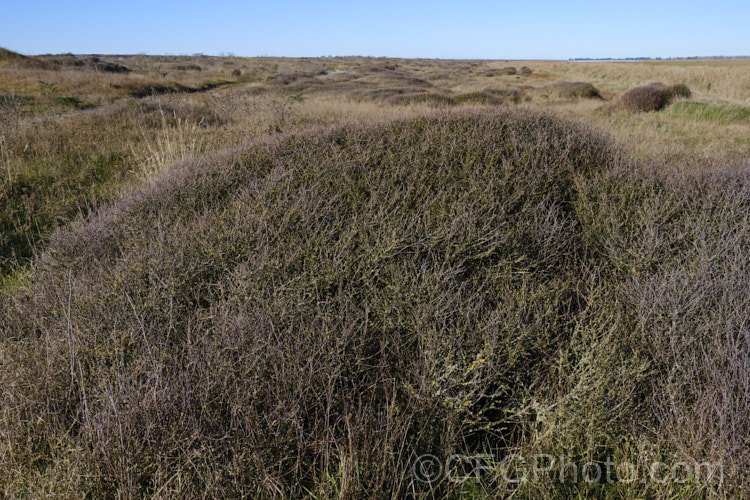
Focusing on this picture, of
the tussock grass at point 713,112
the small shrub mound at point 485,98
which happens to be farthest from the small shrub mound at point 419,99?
the tussock grass at point 713,112

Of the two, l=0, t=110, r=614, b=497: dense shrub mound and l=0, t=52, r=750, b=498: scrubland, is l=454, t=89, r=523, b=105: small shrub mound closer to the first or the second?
l=0, t=52, r=750, b=498: scrubland

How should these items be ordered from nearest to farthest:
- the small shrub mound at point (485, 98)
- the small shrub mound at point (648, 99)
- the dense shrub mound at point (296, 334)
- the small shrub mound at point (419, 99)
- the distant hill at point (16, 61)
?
the dense shrub mound at point (296, 334) → the small shrub mound at point (648, 99) → the small shrub mound at point (419, 99) → the small shrub mound at point (485, 98) → the distant hill at point (16, 61)

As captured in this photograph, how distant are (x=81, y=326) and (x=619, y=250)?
3.34m

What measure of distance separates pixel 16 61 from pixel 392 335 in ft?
112

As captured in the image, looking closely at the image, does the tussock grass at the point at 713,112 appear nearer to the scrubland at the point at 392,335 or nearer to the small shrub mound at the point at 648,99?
the small shrub mound at the point at 648,99

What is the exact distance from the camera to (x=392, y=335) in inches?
91.8

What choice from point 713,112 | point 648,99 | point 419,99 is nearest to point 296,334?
point 713,112

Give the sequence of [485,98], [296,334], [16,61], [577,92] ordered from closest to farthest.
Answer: [296,334]
[485,98]
[577,92]
[16,61]

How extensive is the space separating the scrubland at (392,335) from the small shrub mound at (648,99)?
462 inches

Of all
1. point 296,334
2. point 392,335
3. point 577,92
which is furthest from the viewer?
point 577,92

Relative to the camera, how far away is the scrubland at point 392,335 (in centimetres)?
173

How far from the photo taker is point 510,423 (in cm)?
212

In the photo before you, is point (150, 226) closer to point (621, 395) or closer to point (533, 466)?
point (533, 466)

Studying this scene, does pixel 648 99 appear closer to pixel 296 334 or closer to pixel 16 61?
pixel 296 334
